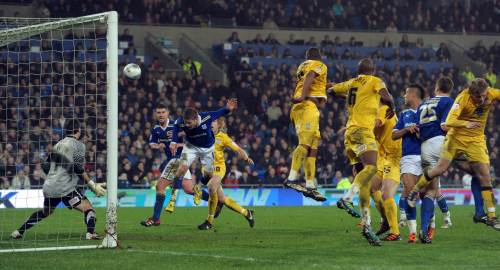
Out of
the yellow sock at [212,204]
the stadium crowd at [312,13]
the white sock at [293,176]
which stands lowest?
the yellow sock at [212,204]

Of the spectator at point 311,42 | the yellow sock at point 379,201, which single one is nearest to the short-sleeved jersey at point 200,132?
the yellow sock at point 379,201

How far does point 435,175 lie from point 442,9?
30.6 m

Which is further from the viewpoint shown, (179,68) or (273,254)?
(179,68)

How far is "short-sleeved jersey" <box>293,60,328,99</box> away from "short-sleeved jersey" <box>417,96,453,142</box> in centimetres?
165

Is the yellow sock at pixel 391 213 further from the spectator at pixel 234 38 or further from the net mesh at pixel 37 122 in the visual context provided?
the spectator at pixel 234 38

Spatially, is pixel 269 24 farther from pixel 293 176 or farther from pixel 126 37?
pixel 293 176

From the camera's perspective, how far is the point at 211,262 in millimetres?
10891

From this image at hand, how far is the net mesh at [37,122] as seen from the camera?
46.1 feet

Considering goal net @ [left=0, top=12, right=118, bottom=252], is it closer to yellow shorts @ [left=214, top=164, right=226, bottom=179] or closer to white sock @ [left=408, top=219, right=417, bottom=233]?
yellow shorts @ [left=214, top=164, right=226, bottom=179]

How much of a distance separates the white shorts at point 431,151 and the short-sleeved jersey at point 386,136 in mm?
568

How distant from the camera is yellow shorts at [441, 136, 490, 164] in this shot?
46.3 ft

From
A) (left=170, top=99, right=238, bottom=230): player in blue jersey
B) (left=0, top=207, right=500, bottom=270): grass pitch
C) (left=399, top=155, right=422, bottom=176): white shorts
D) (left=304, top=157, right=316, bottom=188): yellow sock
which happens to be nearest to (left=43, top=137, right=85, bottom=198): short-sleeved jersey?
(left=0, top=207, right=500, bottom=270): grass pitch

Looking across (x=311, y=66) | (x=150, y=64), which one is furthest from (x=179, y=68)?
(x=311, y=66)

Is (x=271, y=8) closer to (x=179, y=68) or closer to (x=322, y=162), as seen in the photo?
(x=179, y=68)
